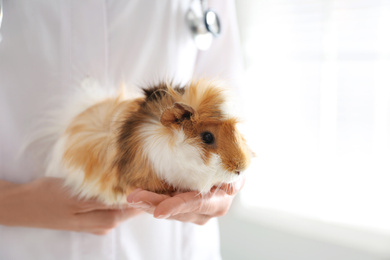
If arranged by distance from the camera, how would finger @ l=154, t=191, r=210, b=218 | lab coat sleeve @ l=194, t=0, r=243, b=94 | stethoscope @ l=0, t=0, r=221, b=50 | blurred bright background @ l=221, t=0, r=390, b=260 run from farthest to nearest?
blurred bright background @ l=221, t=0, r=390, b=260 → lab coat sleeve @ l=194, t=0, r=243, b=94 → stethoscope @ l=0, t=0, r=221, b=50 → finger @ l=154, t=191, r=210, b=218

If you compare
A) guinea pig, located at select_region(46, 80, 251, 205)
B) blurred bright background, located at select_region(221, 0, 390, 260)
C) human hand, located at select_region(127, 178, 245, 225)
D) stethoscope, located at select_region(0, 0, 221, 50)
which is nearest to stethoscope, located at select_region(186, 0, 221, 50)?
stethoscope, located at select_region(0, 0, 221, 50)

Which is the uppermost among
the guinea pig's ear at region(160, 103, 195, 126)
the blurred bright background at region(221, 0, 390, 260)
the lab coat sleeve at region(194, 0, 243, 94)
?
the lab coat sleeve at region(194, 0, 243, 94)

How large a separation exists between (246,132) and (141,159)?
0.62ft

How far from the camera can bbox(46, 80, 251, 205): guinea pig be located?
1.77 feet

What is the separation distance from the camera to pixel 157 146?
0.56 meters

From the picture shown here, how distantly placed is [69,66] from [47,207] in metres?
0.27

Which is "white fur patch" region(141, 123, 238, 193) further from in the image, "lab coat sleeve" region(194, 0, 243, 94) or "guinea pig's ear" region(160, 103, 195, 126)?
"lab coat sleeve" region(194, 0, 243, 94)

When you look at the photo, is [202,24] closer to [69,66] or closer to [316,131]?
[69,66]

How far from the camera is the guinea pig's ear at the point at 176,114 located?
0.54 m

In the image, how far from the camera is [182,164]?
0.55 metres

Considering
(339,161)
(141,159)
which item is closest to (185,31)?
(141,159)

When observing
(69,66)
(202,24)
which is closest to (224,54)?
(202,24)

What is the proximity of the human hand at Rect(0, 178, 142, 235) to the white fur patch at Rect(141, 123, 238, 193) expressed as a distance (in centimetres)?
16

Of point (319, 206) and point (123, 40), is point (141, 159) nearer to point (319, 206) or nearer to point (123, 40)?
point (123, 40)
